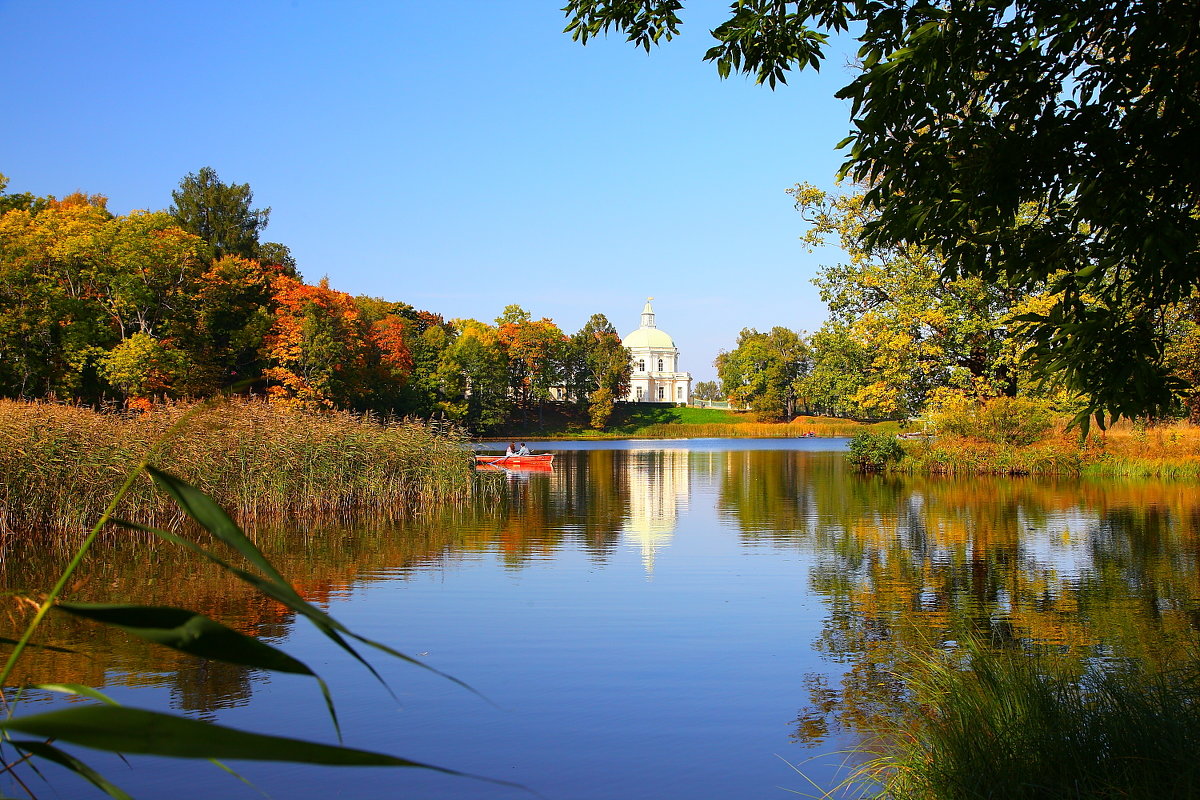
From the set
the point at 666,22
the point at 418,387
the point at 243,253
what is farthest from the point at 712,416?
the point at 666,22

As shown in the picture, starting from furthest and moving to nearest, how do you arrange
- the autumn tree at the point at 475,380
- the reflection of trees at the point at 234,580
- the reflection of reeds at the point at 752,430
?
the reflection of reeds at the point at 752,430 → the autumn tree at the point at 475,380 → the reflection of trees at the point at 234,580

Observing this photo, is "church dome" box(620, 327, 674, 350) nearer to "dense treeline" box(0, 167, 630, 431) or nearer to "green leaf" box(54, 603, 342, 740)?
"dense treeline" box(0, 167, 630, 431)

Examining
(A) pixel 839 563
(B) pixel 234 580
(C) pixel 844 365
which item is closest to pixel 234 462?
(B) pixel 234 580

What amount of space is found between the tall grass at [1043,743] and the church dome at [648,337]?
14586 cm

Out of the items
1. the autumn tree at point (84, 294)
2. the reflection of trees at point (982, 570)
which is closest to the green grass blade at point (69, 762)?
the reflection of trees at point (982, 570)

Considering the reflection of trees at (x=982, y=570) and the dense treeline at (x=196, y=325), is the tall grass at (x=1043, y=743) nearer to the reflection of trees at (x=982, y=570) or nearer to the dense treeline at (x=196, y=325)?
the reflection of trees at (x=982, y=570)

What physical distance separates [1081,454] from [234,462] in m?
25.9

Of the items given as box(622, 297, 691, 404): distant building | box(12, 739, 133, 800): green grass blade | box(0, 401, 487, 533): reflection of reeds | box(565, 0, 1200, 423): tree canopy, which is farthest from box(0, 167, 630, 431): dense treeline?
box(622, 297, 691, 404): distant building

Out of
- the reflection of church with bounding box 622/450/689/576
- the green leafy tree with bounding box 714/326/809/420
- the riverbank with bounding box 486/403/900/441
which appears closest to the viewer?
the reflection of church with bounding box 622/450/689/576

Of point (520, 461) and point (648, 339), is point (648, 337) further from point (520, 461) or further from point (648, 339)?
point (520, 461)

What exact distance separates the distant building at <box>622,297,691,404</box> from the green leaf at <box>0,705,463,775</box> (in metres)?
145

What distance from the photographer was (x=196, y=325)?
1789 inches

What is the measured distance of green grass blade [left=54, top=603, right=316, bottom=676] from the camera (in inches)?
49.5

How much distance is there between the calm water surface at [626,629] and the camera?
22.9ft
